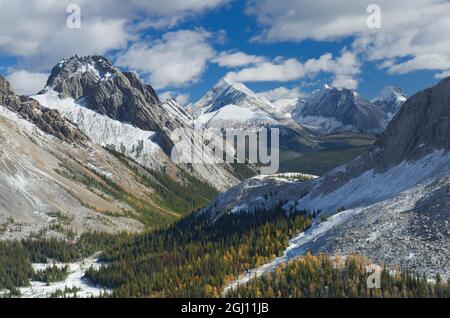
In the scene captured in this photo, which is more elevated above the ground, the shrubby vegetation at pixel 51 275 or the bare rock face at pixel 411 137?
the bare rock face at pixel 411 137

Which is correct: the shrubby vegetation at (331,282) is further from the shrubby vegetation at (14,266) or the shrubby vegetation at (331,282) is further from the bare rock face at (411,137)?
the shrubby vegetation at (14,266)

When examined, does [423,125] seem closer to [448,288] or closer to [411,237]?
[411,237]

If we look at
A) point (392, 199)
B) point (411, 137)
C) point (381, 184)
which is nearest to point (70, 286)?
point (381, 184)

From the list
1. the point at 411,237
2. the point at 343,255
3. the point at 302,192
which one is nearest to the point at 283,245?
the point at 343,255

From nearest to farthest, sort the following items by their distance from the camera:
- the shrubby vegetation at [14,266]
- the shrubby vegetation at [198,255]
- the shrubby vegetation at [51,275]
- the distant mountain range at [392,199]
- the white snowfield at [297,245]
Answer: the distant mountain range at [392,199] < the white snowfield at [297,245] < the shrubby vegetation at [198,255] < the shrubby vegetation at [14,266] < the shrubby vegetation at [51,275]

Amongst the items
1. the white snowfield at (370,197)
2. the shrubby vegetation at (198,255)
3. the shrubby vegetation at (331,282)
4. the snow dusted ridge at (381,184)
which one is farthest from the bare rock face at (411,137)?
the shrubby vegetation at (331,282)

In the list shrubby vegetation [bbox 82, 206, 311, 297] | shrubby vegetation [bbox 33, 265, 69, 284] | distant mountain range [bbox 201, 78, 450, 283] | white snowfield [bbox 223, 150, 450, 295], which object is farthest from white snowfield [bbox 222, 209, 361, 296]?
shrubby vegetation [bbox 33, 265, 69, 284]

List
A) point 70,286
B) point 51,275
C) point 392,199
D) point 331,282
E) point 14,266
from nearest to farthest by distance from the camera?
1. point 331,282
2. point 392,199
3. point 70,286
4. point 51,275
5. point 14,266

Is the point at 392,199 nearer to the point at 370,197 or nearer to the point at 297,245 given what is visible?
the point at 370,197
